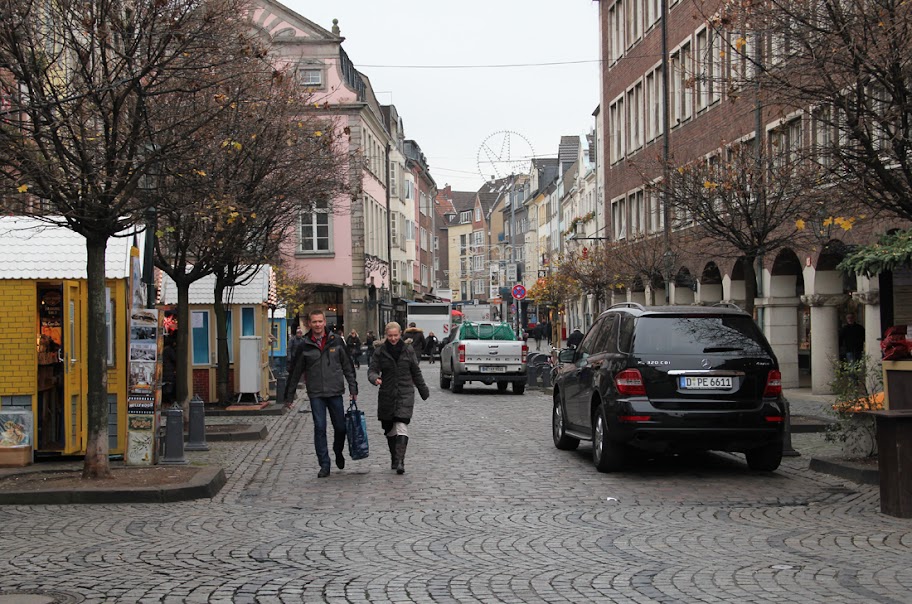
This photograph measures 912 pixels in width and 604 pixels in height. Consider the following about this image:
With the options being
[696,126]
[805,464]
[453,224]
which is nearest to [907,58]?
[805,464]

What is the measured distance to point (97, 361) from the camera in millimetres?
12898

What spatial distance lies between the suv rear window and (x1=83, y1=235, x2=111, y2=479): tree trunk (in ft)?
18.2

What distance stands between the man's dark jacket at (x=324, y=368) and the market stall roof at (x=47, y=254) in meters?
2.46

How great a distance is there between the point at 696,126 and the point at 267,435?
871 inches

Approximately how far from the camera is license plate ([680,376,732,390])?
13.0 metres

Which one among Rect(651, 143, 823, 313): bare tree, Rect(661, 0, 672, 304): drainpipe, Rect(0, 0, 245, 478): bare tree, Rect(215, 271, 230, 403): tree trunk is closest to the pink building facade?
Rect(661, 0, 672, 304): drainpipe

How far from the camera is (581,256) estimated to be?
46.4 meters

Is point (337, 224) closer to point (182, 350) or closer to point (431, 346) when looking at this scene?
point (431, 346)

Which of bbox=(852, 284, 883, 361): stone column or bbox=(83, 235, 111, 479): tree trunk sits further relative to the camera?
bbox=(852, 284, 883, 361): stone column

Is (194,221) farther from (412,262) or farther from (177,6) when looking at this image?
(412,262)

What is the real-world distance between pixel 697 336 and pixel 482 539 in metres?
4.73

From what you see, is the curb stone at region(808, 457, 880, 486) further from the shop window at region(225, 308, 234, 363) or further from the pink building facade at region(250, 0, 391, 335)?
the pink building facade at region(250, 0, 391, 335)

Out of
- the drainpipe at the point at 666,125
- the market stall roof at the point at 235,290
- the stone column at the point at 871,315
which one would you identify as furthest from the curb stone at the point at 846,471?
the drainpipe at the point at 666,125

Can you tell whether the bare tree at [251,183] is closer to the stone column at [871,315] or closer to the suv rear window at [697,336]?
the suv rear window at [697,336]
